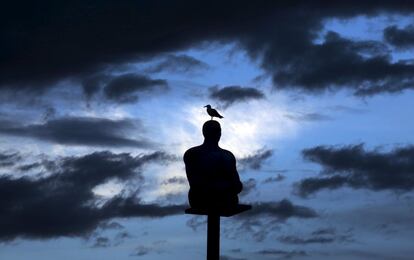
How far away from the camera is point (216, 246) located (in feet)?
62.7

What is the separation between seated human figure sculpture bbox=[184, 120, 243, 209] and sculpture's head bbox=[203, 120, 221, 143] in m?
0.49

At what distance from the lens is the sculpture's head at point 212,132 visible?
62.7ft

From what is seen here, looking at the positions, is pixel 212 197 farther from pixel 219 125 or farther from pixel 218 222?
pixel 219 125

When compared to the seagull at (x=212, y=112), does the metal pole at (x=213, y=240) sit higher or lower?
lower

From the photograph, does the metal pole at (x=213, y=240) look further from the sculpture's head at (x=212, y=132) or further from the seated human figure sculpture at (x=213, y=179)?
the sculpture's head at (x=212, y=132)

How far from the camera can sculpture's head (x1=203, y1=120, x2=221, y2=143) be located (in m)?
19.1

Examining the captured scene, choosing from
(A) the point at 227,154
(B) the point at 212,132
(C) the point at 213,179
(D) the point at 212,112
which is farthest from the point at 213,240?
(D) the point at 212,112

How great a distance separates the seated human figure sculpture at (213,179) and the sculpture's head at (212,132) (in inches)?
19.1

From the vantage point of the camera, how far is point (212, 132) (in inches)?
755

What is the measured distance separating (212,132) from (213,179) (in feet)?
4.75

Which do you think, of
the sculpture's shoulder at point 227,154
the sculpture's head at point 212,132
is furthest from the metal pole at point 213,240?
the sculpture's head at point 212,132

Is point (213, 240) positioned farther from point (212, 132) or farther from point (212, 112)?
point (212, 112)

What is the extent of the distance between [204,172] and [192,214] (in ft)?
4.10

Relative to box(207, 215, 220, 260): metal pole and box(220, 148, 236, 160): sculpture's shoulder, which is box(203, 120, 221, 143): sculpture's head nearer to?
box(220, 148, 236, 160): sculpture's shoulder
